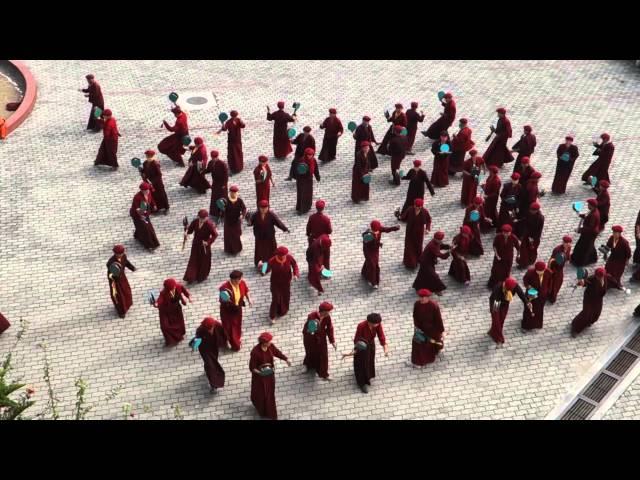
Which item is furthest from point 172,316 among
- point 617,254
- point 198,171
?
point 617,254

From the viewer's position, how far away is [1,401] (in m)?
10.4

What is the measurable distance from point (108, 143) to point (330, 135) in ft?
15.3

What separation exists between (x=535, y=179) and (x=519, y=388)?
4.46 m

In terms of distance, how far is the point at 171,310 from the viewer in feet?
43.3

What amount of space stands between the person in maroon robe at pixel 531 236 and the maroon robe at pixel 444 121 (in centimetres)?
433

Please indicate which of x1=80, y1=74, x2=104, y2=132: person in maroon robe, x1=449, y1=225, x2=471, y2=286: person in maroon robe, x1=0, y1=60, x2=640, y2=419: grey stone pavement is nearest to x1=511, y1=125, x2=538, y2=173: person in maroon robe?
x1=0, y1=60, x2=640, y2=419: grey stone pavement

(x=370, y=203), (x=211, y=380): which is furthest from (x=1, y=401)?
(x=370, y=203)

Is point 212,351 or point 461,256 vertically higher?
point 461,256

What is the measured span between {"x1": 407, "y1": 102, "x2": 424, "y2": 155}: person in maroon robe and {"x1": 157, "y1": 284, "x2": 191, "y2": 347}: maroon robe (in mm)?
7465

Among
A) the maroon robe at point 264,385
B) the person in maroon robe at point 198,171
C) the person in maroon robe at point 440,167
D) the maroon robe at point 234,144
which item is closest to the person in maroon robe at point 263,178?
the person in maroon robe at point 198,171

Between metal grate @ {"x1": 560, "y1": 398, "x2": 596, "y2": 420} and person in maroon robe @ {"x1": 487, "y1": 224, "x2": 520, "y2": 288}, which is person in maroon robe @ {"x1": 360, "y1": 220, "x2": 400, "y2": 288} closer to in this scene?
person in maroon robe @ {"x1": 487, "y1": 224, "x2": 520, "y2": 288}

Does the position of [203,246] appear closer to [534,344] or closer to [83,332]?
[83,332]

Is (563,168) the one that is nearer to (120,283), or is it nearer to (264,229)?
(264,229)

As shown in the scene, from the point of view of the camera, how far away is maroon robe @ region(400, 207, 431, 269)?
49.1ft
